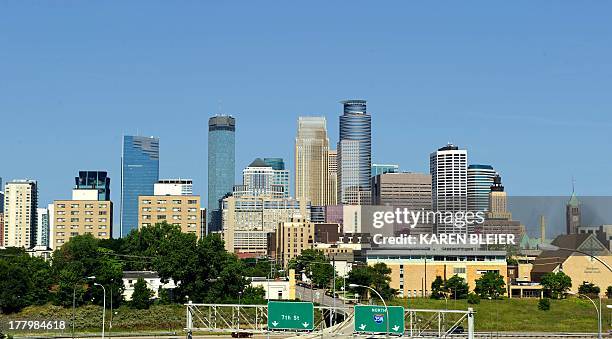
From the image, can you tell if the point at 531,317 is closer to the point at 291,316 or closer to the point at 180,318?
the point at 180,318

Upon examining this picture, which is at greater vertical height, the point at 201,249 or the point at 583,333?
the point at 201,249

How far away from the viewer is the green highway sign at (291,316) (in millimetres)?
113812

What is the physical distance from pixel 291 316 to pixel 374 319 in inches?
355

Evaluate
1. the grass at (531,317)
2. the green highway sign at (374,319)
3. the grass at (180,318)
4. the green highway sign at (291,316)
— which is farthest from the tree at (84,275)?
the green highway sign at (374,319)

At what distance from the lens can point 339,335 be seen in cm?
13650

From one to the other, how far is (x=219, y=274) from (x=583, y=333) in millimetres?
66268

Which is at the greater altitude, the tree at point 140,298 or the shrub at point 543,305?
the tree at point 140,298

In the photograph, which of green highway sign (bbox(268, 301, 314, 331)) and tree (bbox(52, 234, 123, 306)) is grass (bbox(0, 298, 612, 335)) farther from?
green highway sign (bbox(268, 301, 314, 331))

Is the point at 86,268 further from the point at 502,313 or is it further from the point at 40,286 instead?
the point at 502,313

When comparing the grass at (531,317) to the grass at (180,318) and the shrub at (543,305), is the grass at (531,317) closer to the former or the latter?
the grass at (180,318)

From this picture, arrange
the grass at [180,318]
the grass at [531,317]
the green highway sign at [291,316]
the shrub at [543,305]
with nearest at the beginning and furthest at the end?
the green highway sign at [291,316] → the grass at [180,318] → the grass at [531,317] → the shrub at [543,305]

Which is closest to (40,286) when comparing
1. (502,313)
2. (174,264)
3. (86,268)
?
(86,268)

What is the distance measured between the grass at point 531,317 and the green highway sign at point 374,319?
6404 centimetres

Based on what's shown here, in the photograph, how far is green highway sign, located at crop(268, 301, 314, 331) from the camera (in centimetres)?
11381
